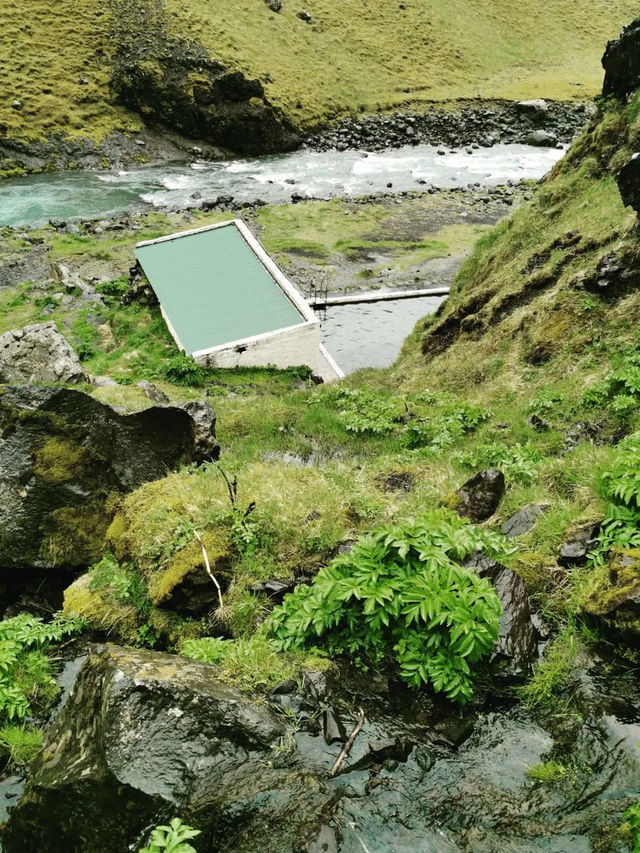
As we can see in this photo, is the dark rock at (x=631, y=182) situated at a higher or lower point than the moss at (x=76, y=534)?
higher

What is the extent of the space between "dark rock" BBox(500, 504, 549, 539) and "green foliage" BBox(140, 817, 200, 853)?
16.7ft

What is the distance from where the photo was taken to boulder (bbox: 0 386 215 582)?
871 centimetres

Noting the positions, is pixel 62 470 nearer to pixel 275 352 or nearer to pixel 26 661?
pixel 26 661

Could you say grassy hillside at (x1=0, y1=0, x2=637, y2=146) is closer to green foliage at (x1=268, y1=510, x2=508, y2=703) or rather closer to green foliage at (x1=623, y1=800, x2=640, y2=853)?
green foliage at (x1=268, y1=510, x2=508, y2=703)

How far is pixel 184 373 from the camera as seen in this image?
2248cm

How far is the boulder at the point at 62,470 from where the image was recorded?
8.71m

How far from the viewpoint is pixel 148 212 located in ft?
137

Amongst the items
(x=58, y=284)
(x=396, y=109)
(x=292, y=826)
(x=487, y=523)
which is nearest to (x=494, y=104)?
(x=396, y=109)

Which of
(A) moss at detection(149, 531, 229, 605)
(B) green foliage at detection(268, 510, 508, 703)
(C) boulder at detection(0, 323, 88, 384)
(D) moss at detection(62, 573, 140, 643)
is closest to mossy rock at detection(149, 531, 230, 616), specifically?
(A) moss at detection(149, 531, 229, 605)

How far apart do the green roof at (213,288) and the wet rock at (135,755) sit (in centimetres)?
1893

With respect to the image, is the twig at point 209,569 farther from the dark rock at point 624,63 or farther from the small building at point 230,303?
the dark rock at point 624,63

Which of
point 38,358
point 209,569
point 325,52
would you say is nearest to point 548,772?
point 209,569

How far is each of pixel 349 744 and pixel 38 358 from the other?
810 inches

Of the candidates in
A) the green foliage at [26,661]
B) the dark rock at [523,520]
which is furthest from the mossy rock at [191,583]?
the dark rock at [523,520]
